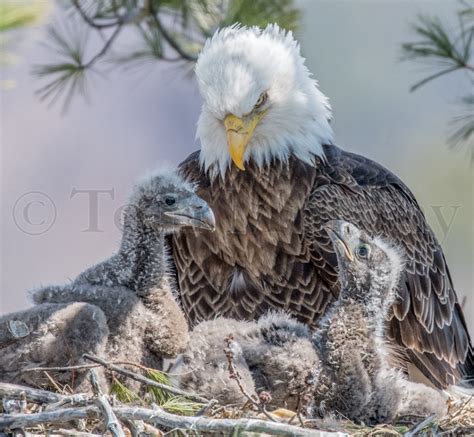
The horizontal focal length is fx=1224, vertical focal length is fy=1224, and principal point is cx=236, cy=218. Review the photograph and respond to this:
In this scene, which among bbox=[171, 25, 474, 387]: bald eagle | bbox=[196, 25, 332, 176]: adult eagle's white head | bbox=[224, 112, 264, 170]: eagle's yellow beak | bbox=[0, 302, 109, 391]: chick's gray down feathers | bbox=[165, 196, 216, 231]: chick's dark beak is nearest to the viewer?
bbox=[0, 302, 109, 391]: chick's gray down feathers

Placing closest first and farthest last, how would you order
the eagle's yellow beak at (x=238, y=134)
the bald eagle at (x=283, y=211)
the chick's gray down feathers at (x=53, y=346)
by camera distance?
the chick's gray down feathers at (x=53, y=346) → the eagle's yellow beak at (x=238, y=134) → the bald eagle at (x=283, y=211)

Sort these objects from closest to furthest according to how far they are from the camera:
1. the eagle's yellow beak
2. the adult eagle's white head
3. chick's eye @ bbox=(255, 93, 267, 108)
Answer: the eagle's yellow beak
the adult eagle's white head
chick's eye @ bbox=(255, 93, 267, 108)

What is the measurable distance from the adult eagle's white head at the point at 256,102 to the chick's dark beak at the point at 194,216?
0.38 meters

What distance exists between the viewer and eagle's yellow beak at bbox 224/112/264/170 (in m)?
6.05

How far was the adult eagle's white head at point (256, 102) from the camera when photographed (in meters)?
6.20

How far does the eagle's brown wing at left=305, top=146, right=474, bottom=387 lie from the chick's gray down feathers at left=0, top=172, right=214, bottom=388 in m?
0.92

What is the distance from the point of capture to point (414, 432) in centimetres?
Result: 477

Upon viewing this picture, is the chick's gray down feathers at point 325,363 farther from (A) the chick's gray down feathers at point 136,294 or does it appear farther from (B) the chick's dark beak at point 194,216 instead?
(B) the chick's dark beak at point 194,216

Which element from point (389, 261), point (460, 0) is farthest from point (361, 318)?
point (460, 0)

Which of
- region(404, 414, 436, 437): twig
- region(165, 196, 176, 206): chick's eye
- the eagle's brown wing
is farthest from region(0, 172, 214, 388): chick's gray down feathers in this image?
region(404, 414, 436, 437): twig

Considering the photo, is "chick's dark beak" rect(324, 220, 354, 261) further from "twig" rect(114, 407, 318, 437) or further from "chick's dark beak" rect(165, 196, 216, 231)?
"twig" rect(114, 407, 318, 437)

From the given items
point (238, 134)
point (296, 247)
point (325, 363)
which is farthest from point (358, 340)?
point (238, 134)

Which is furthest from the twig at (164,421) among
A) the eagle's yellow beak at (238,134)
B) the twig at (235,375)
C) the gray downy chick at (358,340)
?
the eagle's yellow beak at (238,134)

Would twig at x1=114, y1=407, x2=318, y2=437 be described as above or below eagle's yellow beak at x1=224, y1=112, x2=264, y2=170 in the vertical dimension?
below
